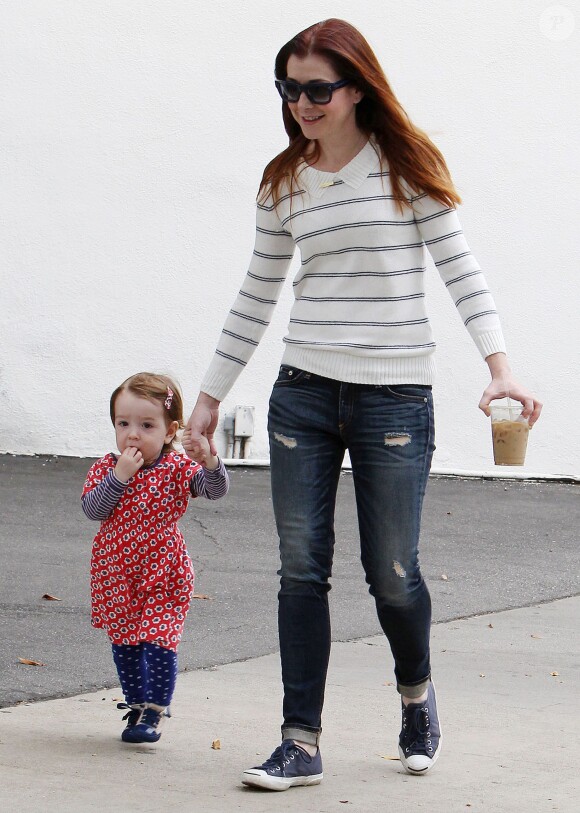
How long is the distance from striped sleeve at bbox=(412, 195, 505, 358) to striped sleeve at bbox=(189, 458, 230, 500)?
0.76 metres

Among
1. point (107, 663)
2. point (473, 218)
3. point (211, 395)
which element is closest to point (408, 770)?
point (211, 395)

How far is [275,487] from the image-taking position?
323cm

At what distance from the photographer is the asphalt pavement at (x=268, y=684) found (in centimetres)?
305

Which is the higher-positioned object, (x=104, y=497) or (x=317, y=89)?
(x=317, y=89)

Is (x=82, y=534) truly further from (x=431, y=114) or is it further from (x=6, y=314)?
(x=431, y=114)

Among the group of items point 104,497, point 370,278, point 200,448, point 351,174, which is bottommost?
point 104,497

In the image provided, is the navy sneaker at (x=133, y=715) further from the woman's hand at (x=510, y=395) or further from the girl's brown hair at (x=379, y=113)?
the girl's brown hair at (x=379, y=113)

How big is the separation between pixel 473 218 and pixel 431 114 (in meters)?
0.92

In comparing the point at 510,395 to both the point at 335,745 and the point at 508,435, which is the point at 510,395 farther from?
the point at 335,745

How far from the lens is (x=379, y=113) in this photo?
324 centimetres

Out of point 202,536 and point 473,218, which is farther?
point 473,218

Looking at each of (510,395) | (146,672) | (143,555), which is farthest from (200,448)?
(510,395)

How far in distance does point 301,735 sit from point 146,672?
1.74 ft

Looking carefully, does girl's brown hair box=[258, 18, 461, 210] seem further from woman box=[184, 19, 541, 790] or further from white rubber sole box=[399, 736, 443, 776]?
white rubber sole box=[399, 736, 443, 776]
